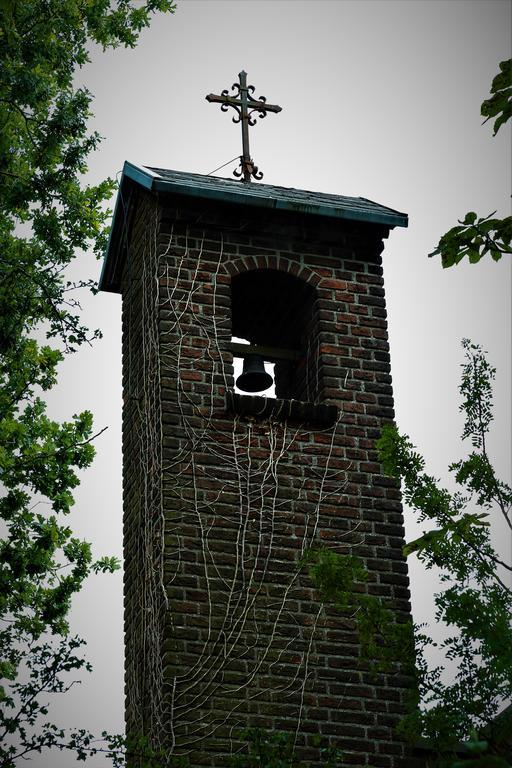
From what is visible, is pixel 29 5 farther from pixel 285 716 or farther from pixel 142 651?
pixel 285 716

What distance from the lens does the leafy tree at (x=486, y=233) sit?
602cm

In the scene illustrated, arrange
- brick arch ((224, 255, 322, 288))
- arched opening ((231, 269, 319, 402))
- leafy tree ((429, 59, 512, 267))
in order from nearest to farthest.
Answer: leafy tree ((429, 59, 512, 267)) → brick arch ((224, 255, 322, 288)) → arched opening ((231, 269, 319, 402))

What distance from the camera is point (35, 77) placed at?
1180 centimetres

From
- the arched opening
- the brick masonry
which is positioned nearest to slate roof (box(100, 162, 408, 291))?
the brick masonry

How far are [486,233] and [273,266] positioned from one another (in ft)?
11.8

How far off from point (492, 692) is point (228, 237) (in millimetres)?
4696

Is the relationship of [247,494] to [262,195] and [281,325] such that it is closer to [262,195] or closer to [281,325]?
[281,325]

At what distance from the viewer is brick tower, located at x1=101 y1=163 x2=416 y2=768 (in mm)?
7727

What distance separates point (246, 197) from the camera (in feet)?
31.0

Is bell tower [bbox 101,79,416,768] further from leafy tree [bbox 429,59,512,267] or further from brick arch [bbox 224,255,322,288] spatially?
leafy tree [bbox 429,59,512,267]

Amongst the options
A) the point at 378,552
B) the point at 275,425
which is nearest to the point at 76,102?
the point at 275,425

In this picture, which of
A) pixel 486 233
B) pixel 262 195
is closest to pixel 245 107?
pixel 262 195

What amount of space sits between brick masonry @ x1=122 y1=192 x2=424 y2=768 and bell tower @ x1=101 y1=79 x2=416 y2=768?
11mm

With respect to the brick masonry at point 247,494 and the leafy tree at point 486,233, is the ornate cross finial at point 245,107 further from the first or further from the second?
the leafy tree at point 486,233
